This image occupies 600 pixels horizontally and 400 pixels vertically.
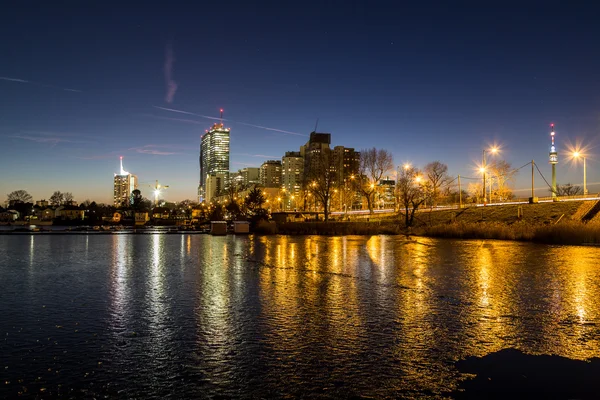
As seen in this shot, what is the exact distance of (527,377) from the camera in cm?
542

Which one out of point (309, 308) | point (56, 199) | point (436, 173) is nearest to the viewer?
point (309, 308)

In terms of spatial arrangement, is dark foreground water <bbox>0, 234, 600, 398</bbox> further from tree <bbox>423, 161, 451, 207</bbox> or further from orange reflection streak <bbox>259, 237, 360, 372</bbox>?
tree <bbox>423, 161, 451, 207</bbox>

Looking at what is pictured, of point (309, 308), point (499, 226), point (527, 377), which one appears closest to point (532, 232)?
point (499, 226)

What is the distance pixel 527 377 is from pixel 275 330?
13.1ft

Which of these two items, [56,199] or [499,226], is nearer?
[499,226]

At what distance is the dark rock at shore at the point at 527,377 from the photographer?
4.95m

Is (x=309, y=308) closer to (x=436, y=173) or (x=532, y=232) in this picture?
(x=532, y=232)

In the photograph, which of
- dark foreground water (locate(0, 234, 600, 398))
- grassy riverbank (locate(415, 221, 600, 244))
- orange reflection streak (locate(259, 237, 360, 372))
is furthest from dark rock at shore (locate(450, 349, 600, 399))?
grassy riverbank (locate(415, 221, 600, 244))

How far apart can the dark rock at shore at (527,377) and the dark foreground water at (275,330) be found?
25 centimetres

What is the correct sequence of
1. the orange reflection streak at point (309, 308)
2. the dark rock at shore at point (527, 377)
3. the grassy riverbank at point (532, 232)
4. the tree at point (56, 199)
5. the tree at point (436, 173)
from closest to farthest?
the dark rock at shore at point (527, 377), the orange reflection streak at point (309, 308), the grassy riverbank at point (532, 232), the tree at point (436, 173), the tree at point (56, 199)

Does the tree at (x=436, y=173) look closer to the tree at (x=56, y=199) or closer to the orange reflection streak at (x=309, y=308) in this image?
the orange reflection streak at (x=309, y=308)

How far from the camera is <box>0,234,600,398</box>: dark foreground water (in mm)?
5223

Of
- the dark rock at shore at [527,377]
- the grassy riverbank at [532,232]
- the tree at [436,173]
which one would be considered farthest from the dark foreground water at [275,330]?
the tree at [436,173]

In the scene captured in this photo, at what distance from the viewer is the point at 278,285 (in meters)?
12.3
